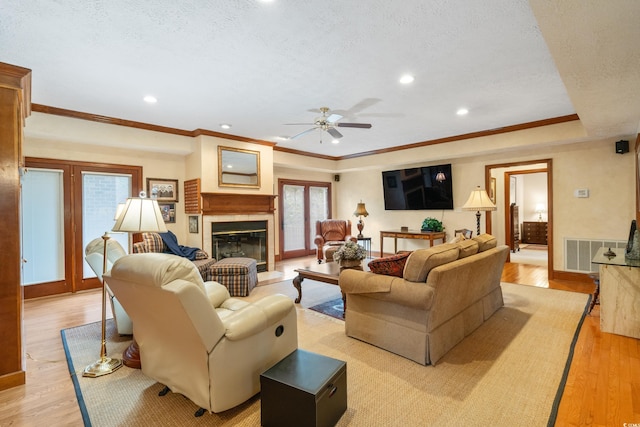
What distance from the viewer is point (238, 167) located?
18.8 feet

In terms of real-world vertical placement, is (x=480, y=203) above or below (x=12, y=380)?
above

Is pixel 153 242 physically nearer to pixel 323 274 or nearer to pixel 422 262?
pixel 323 274

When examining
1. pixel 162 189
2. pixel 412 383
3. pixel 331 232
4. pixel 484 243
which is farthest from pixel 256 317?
pixel 331 232

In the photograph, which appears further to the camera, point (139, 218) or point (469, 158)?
point (469, 158)

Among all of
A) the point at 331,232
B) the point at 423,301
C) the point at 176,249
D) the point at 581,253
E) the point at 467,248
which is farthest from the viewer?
the point at 331,232

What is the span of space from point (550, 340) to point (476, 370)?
3.49ft

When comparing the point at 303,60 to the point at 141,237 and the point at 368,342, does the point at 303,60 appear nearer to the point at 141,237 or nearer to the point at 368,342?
the point at 368,342

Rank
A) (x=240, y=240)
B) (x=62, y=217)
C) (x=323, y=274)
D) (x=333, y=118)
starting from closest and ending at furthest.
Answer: (x=323, y=274) → (x=333, y=118) → (x=62, y=217) → (x=240, y=240)

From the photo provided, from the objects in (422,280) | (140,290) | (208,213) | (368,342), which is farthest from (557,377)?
(208,213)

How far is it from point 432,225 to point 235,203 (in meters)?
4.08

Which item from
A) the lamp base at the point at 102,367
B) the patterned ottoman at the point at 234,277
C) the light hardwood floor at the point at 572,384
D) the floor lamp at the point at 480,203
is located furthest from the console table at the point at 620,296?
the lamp base at the point at 102,367

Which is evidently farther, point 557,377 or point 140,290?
point 557,377

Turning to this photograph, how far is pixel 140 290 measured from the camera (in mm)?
1812

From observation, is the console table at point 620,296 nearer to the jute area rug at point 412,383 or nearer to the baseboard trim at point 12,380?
the jute area rug at point 412,383
